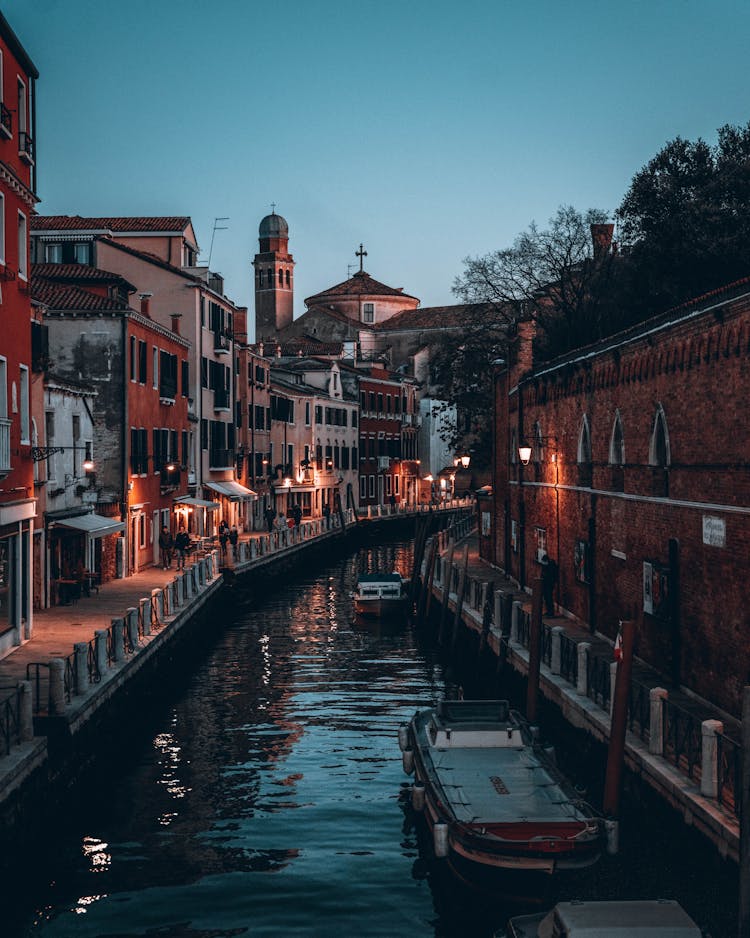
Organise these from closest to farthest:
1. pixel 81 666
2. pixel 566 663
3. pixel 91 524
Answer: pixel 81 666, pixel 566 663, pixel 91 524

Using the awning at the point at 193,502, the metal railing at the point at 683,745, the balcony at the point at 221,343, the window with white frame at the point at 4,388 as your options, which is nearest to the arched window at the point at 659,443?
the metal railing at the point at 683,745

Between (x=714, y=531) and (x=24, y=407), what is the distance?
1416 cm

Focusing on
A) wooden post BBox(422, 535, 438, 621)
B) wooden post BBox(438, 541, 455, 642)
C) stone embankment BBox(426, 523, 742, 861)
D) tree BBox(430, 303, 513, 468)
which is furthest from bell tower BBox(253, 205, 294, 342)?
stone embankment BBox(426, 523, 742, 861)

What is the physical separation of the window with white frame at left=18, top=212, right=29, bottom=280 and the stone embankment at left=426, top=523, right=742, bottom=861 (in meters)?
12.3

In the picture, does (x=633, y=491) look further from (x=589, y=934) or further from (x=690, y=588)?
(x=589, y=934)

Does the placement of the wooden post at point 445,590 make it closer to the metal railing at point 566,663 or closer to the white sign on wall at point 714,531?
the metal railing at point 566,663

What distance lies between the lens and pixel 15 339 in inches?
931

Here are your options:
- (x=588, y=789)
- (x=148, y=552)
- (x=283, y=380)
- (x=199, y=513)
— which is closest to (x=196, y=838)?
(x=588, y=789)

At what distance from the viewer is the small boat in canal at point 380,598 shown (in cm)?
3675

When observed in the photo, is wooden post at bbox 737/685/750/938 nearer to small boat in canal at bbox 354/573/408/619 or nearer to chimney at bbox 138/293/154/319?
small boat in canal at bbox 354/573/408/619

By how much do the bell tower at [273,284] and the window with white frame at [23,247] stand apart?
289 feet

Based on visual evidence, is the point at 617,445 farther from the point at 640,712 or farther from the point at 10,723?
the point at 10,723

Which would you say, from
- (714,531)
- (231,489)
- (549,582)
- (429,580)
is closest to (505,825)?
(714,531)

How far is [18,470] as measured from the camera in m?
23.8
